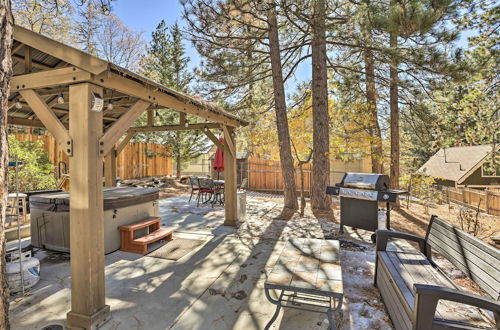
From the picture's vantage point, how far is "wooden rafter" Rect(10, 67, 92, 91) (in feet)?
7.70

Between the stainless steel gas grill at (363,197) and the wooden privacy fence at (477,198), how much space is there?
7284mm

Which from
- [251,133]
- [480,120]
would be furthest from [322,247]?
[251,133]

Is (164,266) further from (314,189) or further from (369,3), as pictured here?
(369,3)

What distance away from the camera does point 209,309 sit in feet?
8.42

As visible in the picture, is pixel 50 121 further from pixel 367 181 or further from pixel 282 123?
pixel 282 123

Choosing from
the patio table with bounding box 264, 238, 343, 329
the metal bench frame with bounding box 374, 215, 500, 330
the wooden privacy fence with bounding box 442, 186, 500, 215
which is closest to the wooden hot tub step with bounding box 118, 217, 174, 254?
the patio table with bounding box 264, 238, 343, 329

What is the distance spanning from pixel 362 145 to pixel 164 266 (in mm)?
7711

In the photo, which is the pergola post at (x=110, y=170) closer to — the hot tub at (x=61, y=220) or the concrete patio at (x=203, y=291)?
the hot tub at (x=61, y=220)

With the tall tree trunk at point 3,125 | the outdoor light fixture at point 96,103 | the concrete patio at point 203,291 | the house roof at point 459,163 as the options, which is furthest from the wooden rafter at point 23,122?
the house roof at point 459,163

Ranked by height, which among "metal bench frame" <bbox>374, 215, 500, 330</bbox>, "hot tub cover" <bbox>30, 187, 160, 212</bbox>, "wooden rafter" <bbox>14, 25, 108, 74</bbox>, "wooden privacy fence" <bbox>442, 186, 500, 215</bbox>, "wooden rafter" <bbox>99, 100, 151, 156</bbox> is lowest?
"wooden privacy fence" <bbox>442, 186, 500, 215</bbox>

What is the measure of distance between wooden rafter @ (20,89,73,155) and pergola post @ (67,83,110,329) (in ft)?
0.21

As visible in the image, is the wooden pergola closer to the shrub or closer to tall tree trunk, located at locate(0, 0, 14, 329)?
tall tree trunk, located at locate(0, 0, 14, 329)

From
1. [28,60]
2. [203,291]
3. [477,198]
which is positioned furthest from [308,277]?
[477,198]

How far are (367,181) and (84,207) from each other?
14.1 feet
